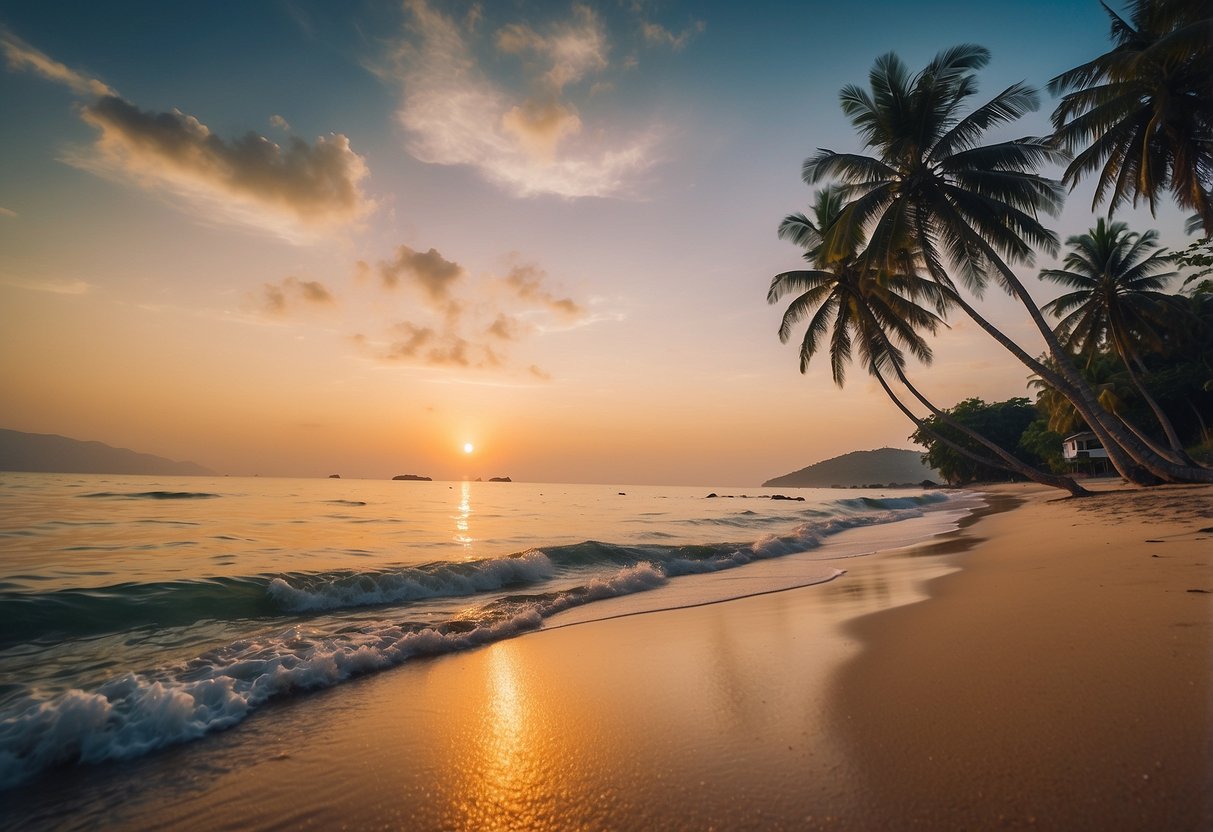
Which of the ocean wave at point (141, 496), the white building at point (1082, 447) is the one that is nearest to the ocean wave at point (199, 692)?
the ocean wave at point (141, 496)

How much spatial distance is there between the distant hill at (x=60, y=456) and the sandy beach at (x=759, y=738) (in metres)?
189

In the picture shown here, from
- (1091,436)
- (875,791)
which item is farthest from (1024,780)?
(1091,436)

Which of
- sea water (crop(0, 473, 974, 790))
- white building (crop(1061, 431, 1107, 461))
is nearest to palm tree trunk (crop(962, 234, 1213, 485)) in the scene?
sea water (crop(0, 473, 974, 790))

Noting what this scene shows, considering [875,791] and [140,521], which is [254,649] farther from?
[140,521]

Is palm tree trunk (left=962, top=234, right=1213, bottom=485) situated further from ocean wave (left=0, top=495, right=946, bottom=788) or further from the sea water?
ocean wave (left=0, top=495, right=946, bottom=788)

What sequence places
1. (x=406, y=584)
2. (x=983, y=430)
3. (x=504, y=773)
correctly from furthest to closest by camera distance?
(x=983, y=430) < (x=406, y=584) < (x=504, y=773)

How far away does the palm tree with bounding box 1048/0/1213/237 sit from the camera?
13.5 meters

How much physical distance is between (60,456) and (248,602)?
220 meters

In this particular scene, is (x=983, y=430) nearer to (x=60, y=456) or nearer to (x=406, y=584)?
(x=406, y=584)

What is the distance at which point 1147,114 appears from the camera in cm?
1466

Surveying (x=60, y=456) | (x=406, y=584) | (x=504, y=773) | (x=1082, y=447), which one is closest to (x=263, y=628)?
(x=406, y=584)

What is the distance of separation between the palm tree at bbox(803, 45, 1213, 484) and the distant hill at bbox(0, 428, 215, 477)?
188 metres

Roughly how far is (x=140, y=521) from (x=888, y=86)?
2700 centimetres

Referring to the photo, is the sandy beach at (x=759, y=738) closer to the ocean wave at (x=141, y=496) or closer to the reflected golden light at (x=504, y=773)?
the reflected golden light at (x=504, y=773)
